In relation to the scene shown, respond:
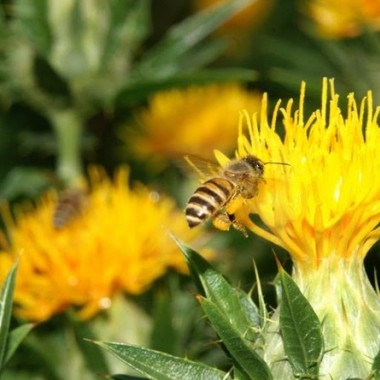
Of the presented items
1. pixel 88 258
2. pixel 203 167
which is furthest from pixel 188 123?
pixel 203 167

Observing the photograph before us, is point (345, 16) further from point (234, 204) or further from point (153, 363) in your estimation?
point (153, 363)

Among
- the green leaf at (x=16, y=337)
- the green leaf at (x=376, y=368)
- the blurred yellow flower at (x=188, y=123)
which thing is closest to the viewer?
the green leaf at (x=376, y=368)

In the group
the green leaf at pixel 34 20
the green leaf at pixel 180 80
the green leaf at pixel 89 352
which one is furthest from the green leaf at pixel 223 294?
the green leaf at pixel 34 20

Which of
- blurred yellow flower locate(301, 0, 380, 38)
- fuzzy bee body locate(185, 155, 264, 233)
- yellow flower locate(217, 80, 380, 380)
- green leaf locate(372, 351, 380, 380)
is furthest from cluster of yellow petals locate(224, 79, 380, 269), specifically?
blurred yellow flower locate(301, 0, 380, 38)

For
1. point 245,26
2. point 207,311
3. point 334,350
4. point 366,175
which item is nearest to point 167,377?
point 207,311

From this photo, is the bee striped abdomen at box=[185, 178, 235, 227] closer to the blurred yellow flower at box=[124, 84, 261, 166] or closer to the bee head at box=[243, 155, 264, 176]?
the bee head at box=[243, 155, 264, 176]

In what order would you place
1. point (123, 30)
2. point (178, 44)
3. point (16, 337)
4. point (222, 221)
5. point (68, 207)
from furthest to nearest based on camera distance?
point (178, 44) → point (123, 30) → point (68, 207) → point (222, 221) → point (16, 337)

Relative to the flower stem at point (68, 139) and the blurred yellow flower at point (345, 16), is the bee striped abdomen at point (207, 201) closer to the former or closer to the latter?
the blurred yellow flower at point (345, 16)

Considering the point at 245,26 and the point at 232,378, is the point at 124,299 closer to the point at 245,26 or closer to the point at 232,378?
the point at 232,378

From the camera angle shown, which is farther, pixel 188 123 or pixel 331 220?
pixel 188 123
